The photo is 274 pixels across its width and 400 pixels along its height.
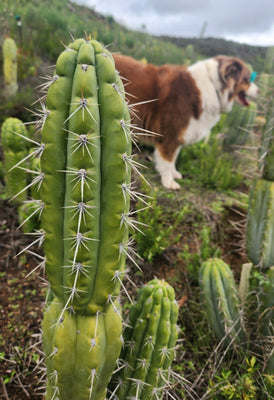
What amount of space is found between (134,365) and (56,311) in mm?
462

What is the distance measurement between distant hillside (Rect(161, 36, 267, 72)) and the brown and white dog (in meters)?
12.1

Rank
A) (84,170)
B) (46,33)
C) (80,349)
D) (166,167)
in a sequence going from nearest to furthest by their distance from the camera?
(84,170)
(80,349)
(166,167)
(46,33)

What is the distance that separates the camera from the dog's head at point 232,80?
12.1ft

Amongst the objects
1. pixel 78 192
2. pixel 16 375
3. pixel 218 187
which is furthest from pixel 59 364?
pixel 218 187

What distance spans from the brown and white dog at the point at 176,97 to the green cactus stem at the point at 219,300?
1.79 meters

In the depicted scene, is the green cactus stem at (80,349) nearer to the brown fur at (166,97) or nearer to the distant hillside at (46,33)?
the brown fur at (166,97)

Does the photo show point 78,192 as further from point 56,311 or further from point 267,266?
point 267,266

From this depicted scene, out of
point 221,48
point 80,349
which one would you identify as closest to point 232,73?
point 80,349

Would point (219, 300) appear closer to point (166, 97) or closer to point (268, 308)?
point (268, 308)

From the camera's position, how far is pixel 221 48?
16.2 m

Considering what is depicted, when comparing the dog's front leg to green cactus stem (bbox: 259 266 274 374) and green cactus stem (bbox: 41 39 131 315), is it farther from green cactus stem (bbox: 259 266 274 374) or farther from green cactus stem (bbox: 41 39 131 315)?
green cactus stem (bbox: 41 39 131 315)

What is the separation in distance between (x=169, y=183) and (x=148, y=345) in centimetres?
247

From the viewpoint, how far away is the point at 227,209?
3344 mm

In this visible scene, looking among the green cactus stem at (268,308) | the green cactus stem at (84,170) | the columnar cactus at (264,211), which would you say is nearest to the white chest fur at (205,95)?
the columnar cactus at (264,211)
